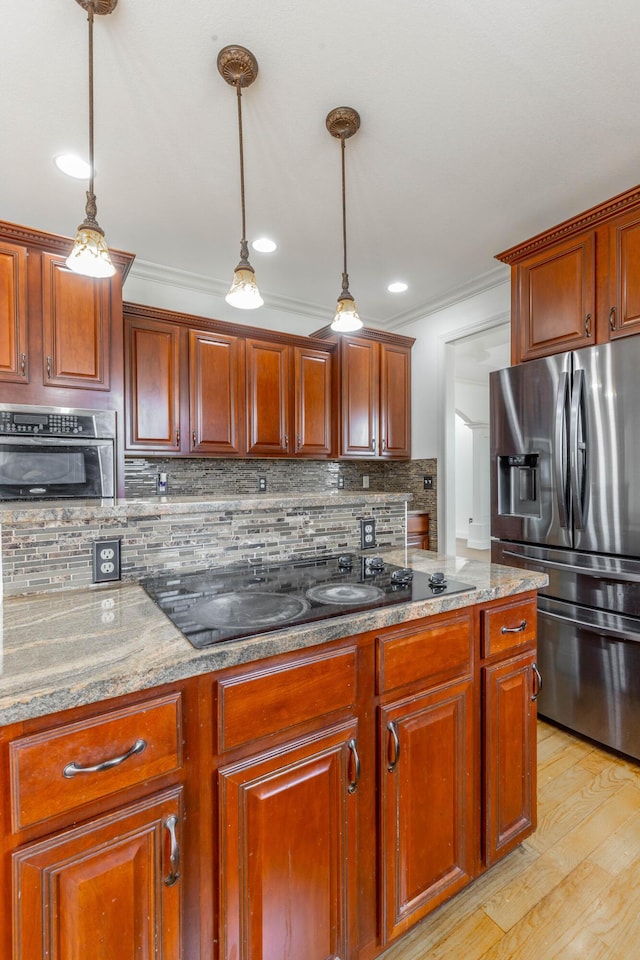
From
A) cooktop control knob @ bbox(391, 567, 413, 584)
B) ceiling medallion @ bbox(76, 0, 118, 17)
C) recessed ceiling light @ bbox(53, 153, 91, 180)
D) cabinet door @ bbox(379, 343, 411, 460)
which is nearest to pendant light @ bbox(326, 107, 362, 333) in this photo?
ceiling medallion @ bbox(76, 0, 118, 17)

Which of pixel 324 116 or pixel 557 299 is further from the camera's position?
pixel 557 299

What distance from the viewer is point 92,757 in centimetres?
76

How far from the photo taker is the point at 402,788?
115cm

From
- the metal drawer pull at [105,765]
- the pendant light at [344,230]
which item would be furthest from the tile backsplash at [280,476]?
the metal drawer pull at [105,765]

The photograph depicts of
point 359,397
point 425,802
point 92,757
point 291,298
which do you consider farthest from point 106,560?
point 291,298

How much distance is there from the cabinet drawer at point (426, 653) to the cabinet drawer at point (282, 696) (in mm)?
99

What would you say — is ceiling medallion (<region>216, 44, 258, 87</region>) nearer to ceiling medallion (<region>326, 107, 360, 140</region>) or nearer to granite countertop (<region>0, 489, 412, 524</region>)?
ceiling medallion (<region>326, 107, 360, 140</region>)

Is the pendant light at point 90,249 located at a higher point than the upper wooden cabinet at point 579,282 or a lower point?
lower

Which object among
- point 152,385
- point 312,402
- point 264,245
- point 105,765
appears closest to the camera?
point 105,765

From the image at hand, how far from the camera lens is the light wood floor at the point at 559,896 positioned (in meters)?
1.24

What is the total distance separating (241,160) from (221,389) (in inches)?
79.0

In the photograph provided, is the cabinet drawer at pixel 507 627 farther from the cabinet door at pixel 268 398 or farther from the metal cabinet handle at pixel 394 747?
the cabinet door at pixel 268 398

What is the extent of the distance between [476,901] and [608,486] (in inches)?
66.6

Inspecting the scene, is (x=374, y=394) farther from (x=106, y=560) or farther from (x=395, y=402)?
(x=106, y=560)
